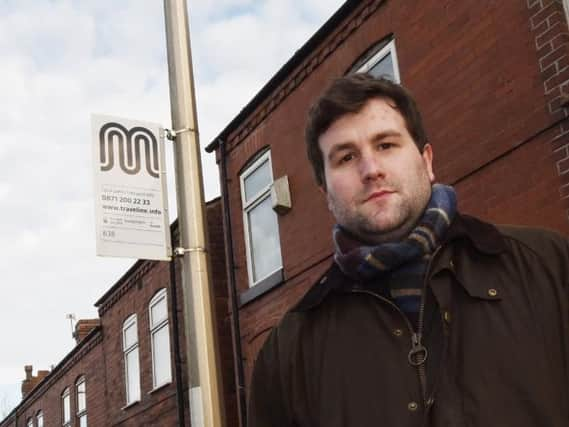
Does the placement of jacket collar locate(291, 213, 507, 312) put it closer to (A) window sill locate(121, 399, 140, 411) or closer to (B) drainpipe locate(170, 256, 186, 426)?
(B) drainpipe locate(170, 256, 186, 426)

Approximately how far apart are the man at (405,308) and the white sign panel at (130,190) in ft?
10.0

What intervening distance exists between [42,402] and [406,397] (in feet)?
92.5

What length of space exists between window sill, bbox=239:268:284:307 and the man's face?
9343mm

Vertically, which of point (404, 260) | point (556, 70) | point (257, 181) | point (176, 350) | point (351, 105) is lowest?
point (404, 260)

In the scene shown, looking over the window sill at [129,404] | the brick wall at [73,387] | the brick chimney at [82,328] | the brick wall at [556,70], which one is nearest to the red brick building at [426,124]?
the brick wall at [556,70]

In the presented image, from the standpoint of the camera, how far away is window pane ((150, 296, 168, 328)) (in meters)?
16.2

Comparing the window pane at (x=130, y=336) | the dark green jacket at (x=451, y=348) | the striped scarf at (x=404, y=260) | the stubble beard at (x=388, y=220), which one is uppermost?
the window pane at (x=130, y=336)

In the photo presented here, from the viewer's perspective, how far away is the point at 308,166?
11.0m

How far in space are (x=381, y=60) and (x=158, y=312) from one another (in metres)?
8.94

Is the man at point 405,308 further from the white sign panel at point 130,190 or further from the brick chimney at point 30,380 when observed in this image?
Answer: the brick chimney at point 30,380

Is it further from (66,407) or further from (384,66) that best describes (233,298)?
(66,407)

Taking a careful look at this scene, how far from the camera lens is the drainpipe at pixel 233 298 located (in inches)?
496

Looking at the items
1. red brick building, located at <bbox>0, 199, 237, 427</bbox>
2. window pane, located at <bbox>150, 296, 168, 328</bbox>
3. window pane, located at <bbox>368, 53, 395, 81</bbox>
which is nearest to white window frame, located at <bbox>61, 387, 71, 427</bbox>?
red brick building, located at <bbox>0, 199, 237, 427</bbox>

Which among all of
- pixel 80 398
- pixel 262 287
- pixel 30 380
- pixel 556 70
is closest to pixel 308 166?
pixel 262 287
